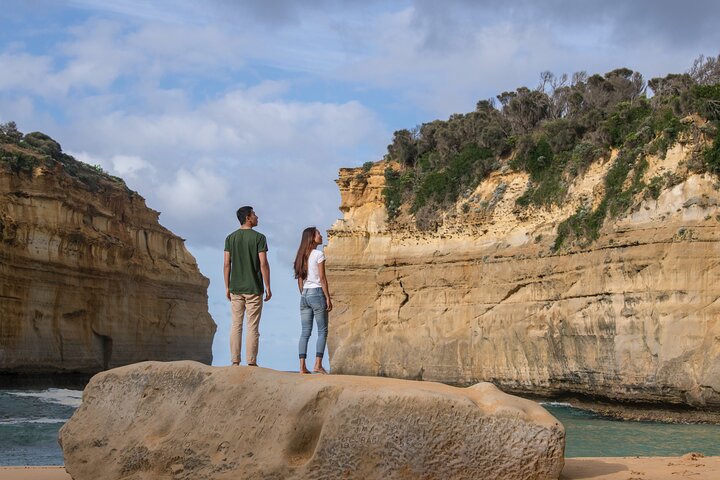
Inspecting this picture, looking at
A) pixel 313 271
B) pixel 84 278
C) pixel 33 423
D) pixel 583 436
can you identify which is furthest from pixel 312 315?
pixel 84 278

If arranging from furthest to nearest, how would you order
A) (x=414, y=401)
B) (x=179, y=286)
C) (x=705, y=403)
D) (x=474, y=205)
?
(x=179, y=286), (x=474, y=205), (x=705, y=403), (x=414, y=401)

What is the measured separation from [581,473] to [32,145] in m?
43.7

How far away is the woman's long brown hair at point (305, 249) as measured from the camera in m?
11.6

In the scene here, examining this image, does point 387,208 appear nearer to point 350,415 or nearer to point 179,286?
point 179,286

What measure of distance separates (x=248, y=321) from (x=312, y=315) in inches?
35.3

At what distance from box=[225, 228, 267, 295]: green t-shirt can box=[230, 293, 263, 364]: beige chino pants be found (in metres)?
0.09

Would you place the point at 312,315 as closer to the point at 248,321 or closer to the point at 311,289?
the point at 311,289

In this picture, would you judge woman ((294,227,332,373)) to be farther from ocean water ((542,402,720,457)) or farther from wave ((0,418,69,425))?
wave ((0,418,69,425))

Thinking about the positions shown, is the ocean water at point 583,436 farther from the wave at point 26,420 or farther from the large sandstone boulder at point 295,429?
the large sandstone boulder at point 295,429

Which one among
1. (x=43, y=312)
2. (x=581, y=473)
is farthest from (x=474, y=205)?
(x=581, y=473)

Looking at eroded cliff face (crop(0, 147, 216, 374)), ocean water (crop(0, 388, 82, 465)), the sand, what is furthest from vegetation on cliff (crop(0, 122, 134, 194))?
the sand

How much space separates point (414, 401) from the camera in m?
8.76

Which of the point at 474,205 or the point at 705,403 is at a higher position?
the point at 474,205

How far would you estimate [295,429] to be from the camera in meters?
9.12
